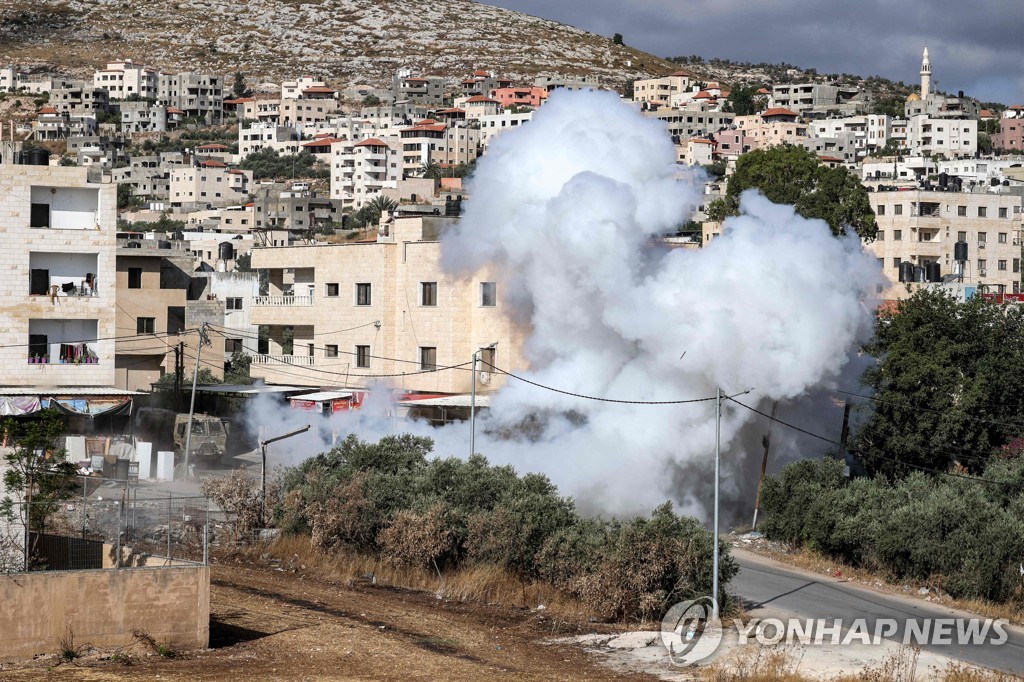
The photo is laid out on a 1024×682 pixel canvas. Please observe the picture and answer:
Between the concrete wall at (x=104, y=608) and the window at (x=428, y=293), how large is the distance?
31610 millimetres

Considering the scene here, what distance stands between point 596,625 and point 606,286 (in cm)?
1700

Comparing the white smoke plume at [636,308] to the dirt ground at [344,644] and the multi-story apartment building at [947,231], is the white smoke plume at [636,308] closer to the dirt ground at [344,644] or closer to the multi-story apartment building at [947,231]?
the dirt ground at [344,644]

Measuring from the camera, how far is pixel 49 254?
56.6 m

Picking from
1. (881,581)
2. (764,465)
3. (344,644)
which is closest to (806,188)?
(764,465)

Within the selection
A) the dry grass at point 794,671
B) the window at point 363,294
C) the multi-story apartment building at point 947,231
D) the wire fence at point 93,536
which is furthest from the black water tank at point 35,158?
the multi-story apartment building at point 947,231

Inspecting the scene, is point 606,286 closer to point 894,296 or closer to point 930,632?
point 930,632

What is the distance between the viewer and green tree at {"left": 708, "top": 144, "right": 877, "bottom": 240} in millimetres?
75062

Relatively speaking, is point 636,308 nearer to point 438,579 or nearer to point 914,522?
point 914,522

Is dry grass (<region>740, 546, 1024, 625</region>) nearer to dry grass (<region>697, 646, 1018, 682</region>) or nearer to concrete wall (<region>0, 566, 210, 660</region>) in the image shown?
dry grass (<region>697, 646, 1018, 682</region>)

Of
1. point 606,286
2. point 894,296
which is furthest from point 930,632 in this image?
point 894,296

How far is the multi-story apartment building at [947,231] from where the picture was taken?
92.4m

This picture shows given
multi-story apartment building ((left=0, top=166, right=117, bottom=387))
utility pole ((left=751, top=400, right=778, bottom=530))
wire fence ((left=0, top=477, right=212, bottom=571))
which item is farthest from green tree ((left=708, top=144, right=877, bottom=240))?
wire fence ((left=0, top=477, right=212, bottom=571))

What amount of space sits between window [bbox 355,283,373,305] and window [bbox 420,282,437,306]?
2.57 meters

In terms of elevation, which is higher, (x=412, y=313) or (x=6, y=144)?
(x=6, y=144)
